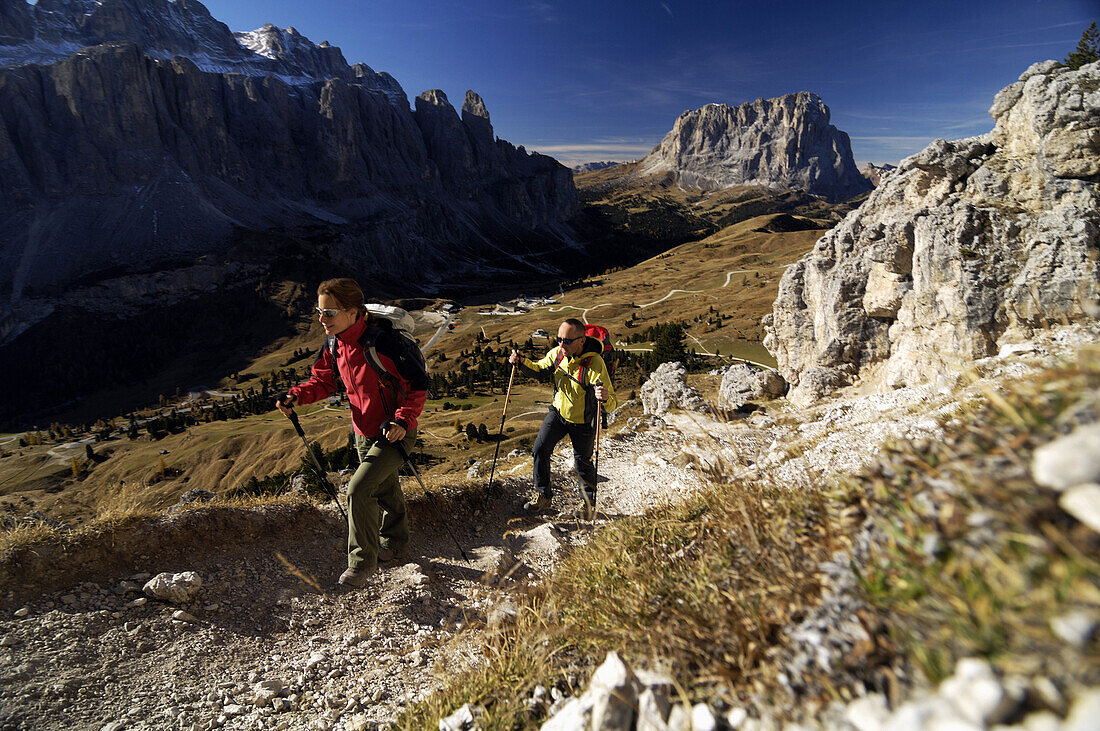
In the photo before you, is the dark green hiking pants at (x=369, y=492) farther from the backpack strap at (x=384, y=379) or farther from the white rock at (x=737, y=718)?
the white rock at (x=737, y=718)

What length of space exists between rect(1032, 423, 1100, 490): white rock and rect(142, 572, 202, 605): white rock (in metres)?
7.33

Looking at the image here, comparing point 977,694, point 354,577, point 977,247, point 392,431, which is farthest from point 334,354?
point 977,247

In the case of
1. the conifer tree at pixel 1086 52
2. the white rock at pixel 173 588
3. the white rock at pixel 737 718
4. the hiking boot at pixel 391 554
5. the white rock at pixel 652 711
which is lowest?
the hiking boot at pixel 391 554

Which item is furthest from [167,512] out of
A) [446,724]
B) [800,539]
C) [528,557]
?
Result: [800,539]

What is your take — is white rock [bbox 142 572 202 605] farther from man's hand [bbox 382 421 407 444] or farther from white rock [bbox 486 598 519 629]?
white rock [bbox 486 598 519 629]

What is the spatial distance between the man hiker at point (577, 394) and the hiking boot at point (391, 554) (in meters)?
2.75

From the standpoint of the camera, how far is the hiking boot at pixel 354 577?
6.05 meters

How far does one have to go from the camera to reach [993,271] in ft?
43.2

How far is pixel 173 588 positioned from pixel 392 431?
298cm

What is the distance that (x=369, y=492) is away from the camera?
19.6ft

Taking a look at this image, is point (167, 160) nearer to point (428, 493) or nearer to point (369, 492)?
point (428, 493)

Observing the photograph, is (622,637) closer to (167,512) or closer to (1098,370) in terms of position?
(1098,370)

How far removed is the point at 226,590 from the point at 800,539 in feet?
21.0

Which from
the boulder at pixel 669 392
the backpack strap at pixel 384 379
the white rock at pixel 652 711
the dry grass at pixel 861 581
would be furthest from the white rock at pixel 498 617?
the boulder at pixel 669 392
